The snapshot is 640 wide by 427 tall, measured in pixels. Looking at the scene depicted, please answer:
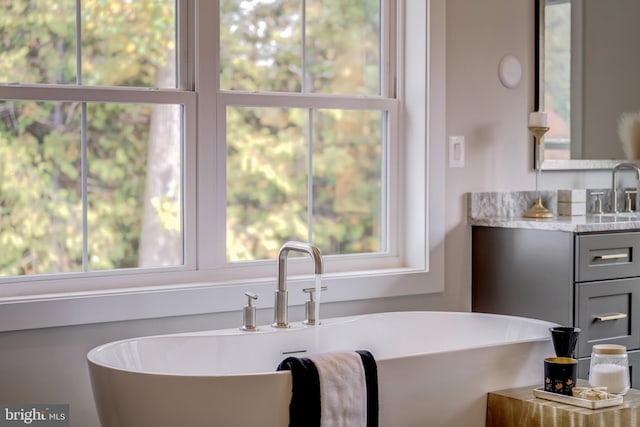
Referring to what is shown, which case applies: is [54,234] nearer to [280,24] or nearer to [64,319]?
[64,319]

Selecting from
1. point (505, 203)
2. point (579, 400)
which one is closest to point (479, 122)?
point (505, 203)

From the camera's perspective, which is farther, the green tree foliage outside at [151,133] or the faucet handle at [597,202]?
the faucet handle at [597,202]

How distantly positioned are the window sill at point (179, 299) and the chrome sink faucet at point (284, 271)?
0.60ft

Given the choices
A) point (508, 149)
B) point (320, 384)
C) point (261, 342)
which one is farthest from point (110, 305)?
point (508, 149)

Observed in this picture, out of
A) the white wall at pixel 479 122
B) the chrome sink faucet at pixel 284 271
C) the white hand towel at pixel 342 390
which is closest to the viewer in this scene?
the white hand towel at pixel 342 390

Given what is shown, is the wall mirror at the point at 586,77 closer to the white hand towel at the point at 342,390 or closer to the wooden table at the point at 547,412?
the wooden table at the point at 547,412

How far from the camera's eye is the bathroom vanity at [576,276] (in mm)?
3385

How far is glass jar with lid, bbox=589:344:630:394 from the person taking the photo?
2.90 meters

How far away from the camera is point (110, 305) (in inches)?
119

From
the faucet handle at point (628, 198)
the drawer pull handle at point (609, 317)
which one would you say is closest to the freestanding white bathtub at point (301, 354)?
the drawer pull handle at point (609, 317)

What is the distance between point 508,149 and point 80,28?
1794 mm

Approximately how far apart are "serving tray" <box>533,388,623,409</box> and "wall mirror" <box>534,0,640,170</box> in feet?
4.49

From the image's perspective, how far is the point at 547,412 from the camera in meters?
2.80

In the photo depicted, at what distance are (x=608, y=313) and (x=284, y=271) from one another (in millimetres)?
1227
